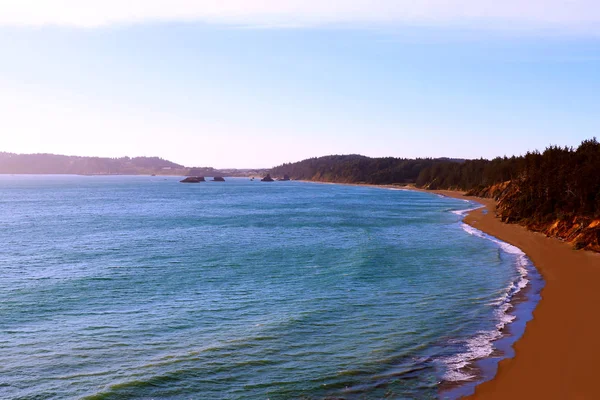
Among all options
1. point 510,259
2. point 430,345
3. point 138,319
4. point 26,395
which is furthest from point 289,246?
point 26,395

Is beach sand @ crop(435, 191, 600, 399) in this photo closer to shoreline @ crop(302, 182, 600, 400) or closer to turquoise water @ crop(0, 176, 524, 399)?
shoreline @ crop(302, 182, 600, 400)

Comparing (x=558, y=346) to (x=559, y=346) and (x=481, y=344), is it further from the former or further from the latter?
(x=481, y=344)

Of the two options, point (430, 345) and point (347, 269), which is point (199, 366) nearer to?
point (430, 345)

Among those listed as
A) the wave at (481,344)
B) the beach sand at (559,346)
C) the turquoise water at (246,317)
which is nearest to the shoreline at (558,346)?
the beach sand at (559,346)

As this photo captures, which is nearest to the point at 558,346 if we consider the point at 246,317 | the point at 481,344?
the point at 481,344

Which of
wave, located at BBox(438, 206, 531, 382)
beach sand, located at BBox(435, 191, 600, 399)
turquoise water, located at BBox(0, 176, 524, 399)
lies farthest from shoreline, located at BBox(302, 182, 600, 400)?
turquoise water, located at BBox(0, 176, 524, 399)
